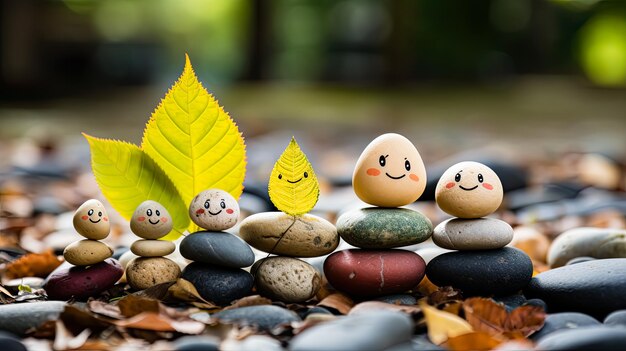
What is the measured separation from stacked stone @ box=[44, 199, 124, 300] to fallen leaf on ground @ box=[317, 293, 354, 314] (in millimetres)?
427

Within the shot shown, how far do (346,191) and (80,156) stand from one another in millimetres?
1678

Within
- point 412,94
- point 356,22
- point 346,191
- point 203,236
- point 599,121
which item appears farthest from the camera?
point 356,22

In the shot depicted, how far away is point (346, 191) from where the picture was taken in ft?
10.5

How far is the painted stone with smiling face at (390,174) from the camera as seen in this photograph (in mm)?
1587

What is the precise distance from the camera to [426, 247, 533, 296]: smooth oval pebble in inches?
61.4

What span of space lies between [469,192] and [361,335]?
0.56m

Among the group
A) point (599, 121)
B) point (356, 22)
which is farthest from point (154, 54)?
point (599, 121)

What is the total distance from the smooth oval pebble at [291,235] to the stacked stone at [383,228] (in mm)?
33

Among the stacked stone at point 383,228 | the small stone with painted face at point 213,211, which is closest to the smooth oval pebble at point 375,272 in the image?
the stacked stone at point 383,228

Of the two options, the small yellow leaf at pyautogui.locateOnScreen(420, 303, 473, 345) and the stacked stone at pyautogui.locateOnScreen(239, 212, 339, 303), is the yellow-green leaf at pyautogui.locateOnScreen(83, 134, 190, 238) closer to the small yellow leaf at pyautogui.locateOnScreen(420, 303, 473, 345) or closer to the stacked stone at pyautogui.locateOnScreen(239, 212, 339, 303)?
the stacked stone at pyautogui.locateOnScreen(239, 212, 339, 303)

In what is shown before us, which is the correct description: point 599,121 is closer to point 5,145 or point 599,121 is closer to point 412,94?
point 412,94

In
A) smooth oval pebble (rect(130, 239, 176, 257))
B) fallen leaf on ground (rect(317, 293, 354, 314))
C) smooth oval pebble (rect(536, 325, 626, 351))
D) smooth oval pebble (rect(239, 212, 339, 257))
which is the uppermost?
smooth oval pebble (rect(239, 212, 339, 257))

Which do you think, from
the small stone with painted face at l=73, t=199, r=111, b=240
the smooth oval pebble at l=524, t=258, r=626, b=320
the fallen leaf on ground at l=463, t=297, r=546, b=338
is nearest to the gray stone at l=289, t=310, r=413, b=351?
the fallen leaf on ground at l=463, t=297, r=546, b=338

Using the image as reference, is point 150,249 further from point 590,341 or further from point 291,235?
point 590,341
